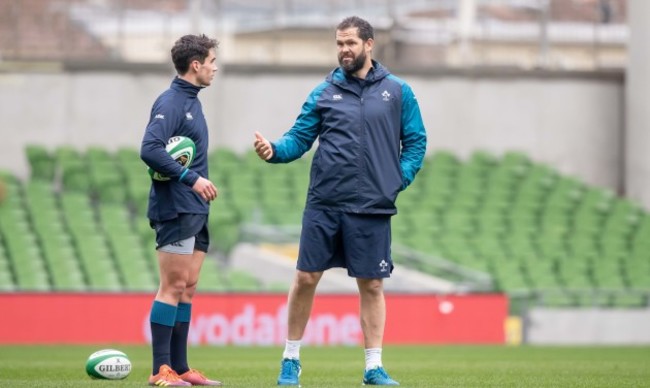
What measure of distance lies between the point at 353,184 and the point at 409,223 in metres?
14.3

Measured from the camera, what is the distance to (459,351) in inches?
649

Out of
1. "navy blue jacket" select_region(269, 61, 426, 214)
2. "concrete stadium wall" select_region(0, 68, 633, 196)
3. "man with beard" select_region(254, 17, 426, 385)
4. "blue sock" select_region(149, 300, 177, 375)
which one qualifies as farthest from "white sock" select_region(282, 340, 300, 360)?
"concrete stadium wall" select_region(0, 68, 633, 196)

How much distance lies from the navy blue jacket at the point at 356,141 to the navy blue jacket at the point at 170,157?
0.55 metres

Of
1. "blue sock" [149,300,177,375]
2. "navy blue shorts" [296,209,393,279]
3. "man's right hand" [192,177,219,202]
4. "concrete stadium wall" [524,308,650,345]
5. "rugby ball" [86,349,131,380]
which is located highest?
"man's right hand" [192,177,219,202]

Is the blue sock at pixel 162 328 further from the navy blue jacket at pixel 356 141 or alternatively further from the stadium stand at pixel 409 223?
the stadium stand at pixel 409 223

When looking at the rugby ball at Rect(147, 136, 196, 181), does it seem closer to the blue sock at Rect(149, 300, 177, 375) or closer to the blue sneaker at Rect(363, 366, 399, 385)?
the blue sock at Rect(149, 300, 177, 375)

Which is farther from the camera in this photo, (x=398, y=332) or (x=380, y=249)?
(x=398, y=332)

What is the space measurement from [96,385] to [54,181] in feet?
50.9

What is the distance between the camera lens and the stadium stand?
20234mm

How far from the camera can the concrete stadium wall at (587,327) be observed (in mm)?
19984

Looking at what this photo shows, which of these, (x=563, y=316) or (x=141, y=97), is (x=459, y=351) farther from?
(x=141, y=97)

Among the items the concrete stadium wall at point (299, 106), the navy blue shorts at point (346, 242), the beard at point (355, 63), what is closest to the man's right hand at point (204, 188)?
the navy blue shorts at point (346, 242)

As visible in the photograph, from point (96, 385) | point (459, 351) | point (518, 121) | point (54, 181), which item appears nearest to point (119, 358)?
point (96, 385)

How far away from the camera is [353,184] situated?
8.43 m
